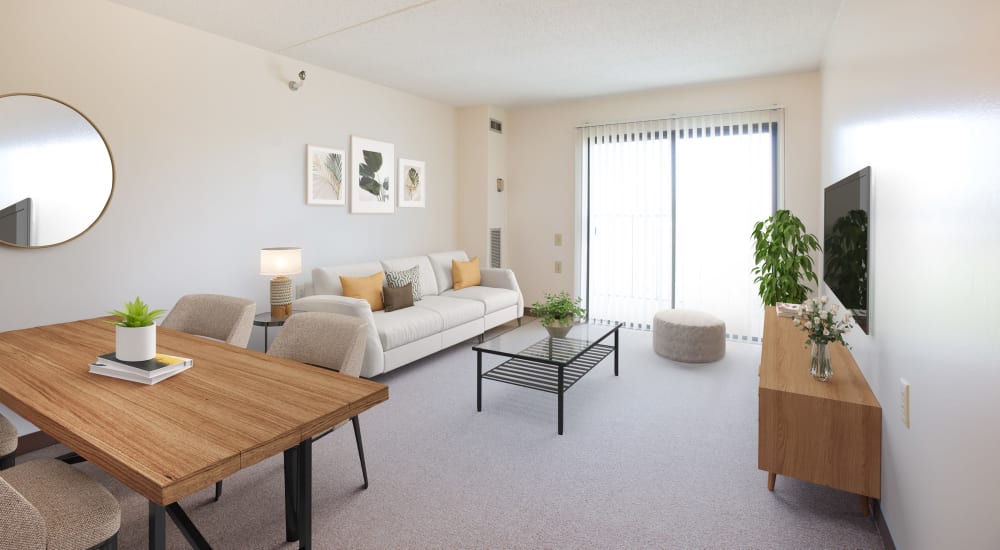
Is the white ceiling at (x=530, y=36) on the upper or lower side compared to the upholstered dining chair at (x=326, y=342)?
upper

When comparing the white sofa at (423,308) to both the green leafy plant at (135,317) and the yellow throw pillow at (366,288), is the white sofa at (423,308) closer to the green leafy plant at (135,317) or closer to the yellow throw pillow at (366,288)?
the yellow throw pillow at (366,288)

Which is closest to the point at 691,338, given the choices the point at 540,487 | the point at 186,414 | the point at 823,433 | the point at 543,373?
the point at 543,373

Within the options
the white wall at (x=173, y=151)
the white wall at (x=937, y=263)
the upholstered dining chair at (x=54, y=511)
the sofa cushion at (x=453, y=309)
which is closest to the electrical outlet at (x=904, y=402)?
the white wall at (x=937, y=263)

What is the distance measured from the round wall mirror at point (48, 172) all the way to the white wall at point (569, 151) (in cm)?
434

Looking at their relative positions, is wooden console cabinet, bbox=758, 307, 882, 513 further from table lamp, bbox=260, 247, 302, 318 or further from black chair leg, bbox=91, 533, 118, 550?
table lamp, bbox=260, 247, 302, 318

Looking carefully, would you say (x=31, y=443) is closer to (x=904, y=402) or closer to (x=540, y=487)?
(x=540, y=487)

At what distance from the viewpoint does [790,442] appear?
7.23ft

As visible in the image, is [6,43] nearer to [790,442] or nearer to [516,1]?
[516,1]

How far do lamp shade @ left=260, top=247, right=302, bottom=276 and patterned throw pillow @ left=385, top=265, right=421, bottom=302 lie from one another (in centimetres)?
93

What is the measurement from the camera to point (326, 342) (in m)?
2.21

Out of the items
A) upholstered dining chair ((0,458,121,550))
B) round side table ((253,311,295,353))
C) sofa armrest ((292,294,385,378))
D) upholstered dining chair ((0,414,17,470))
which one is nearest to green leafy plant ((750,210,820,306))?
sofa armrest ((292,294,385,378))

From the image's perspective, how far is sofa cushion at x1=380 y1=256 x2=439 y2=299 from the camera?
Answer: 197 inches

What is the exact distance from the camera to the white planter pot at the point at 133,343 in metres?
1.75

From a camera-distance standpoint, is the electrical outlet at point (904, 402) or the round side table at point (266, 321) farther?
the round side table at point (266, 321)
